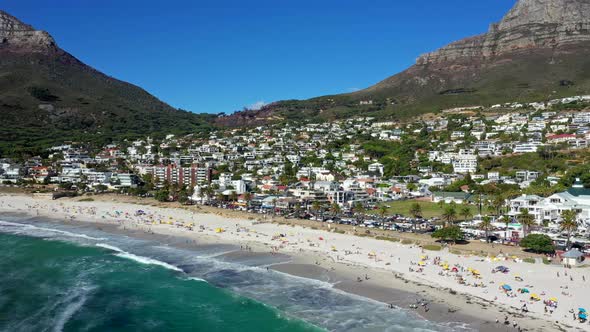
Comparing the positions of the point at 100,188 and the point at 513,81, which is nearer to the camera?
the point at 100,188

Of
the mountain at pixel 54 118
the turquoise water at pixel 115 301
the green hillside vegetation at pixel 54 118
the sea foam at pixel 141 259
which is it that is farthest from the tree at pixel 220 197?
the mountain at pixel 54 118

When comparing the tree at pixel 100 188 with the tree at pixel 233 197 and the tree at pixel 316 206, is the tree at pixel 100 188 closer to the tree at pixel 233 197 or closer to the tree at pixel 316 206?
the tree at pixel 233 197

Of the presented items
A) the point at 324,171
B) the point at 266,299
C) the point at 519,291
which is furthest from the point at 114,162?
the point at 519,291

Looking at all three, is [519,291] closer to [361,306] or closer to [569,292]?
[569,292]

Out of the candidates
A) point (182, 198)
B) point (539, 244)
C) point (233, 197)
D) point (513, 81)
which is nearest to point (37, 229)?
point (182, 198)

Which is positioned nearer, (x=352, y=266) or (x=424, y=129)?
(x=352, y=266)

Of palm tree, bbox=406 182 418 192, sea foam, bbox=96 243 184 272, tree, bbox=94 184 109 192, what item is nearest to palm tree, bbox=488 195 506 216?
palm tree, bbox=406 182 418 192

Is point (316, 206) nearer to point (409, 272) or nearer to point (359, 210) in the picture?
point (359, 210)
